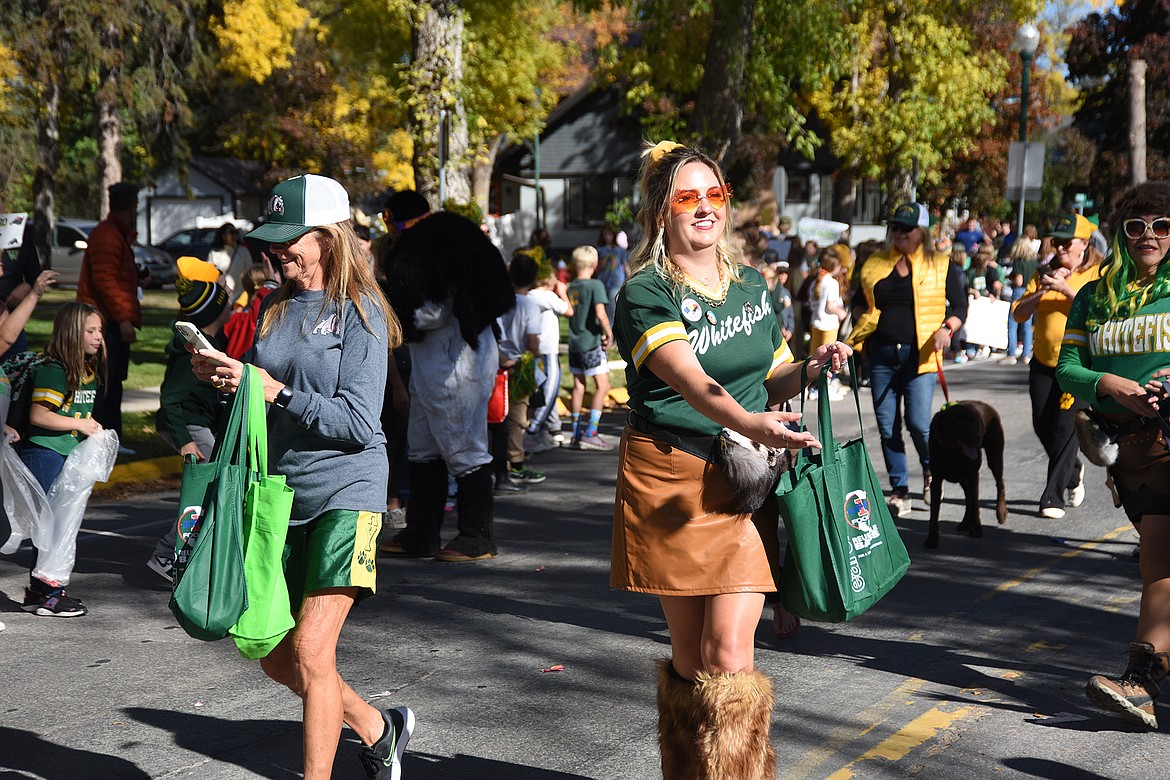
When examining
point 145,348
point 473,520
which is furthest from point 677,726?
point 145,348

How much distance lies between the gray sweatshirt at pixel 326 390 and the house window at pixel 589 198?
4810 cm

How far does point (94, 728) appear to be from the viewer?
471 cm

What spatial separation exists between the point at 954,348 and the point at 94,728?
17.5 meters

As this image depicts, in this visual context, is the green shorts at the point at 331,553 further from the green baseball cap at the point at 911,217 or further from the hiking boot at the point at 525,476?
the hiking boot at the point at 525,476

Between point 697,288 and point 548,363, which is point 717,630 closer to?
point 697,288

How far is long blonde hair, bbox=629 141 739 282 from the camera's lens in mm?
3621

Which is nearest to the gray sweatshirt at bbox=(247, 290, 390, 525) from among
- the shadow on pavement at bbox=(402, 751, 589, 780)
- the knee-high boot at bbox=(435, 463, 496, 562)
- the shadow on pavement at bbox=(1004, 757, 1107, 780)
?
the shadow on pavement at bbox=(402, 751, 589, 780)

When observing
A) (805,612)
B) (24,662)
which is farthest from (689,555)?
(24,662)

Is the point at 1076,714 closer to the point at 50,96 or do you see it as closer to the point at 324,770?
the point at 324,770

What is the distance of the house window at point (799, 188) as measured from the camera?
5103 centimetres

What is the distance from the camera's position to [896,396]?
879 centimetres

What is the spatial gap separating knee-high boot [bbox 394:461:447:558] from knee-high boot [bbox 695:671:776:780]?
4134 millimetres

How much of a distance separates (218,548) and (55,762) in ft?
5.06

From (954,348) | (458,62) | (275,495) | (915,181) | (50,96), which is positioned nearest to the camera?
(275,495)
